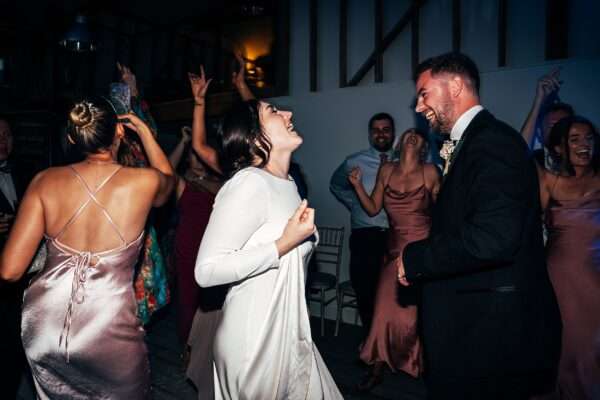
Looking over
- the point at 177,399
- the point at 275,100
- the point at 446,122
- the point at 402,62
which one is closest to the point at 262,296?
the point at 446,122

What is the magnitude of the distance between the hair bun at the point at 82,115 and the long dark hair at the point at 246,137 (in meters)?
0.53

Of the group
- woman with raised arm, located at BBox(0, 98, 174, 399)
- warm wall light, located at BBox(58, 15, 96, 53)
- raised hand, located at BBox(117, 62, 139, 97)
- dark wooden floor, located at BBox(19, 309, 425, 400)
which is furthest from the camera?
warm wall light, located at BBox(58, 15, 96, 53)

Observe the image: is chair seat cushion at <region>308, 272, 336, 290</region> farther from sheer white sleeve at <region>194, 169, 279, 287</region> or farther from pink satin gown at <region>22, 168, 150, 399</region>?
sheer white sleeve at <region>194, 169, 279, 287</region>

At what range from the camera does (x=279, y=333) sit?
150 centimetres

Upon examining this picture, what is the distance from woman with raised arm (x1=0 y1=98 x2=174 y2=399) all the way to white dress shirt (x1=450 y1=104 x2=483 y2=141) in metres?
1.26

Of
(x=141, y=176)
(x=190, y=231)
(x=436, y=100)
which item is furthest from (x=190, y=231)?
(x=436, y=100)

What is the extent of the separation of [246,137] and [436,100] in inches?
30.0

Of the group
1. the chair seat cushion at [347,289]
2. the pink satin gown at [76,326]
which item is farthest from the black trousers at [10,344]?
the chair seat cushion at [347,289]

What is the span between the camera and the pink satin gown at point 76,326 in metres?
1.62

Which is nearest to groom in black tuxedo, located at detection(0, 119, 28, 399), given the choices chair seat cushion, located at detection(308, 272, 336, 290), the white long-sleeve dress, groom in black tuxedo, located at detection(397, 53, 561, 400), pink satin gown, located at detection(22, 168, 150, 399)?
pink satin gown, located at detection(22, 168, 150, 399)

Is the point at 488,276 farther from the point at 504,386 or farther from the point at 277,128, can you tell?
the point at 277,128

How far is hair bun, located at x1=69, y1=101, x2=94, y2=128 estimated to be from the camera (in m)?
1.72

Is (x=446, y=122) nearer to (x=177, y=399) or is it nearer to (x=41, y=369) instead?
(x=41, y=369)

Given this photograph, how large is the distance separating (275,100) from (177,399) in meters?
4.05
